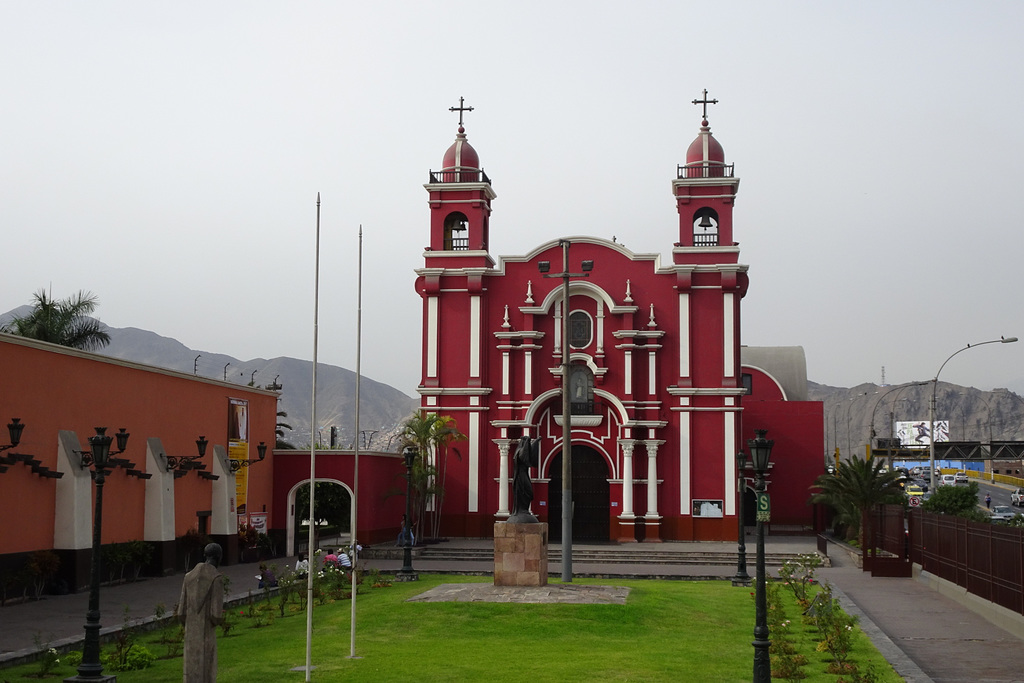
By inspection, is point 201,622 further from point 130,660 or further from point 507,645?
point 507,645

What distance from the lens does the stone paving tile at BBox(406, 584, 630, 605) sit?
19.3 meters

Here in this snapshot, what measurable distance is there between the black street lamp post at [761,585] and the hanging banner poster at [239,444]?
2170 cm

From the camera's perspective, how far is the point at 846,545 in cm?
3634

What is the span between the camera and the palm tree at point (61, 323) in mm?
34897

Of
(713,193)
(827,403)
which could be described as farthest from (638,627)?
(827,403)

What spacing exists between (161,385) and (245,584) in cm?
603

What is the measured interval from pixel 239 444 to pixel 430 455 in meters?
7.36

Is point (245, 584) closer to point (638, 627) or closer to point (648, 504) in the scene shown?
point (638, 627)

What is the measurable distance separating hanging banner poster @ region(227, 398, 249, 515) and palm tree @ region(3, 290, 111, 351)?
20.0 ft

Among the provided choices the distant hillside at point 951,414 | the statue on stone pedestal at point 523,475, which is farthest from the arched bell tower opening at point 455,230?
the distant hillside at point 951,414

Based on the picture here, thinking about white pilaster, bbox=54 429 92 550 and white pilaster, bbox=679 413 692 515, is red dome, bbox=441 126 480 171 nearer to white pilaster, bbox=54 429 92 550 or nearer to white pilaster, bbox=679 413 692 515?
white pilaster, bbox=679 413 692 515

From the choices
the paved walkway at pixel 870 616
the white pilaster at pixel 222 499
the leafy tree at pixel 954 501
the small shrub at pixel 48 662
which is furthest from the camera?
the leafy tree at pixel 954 501

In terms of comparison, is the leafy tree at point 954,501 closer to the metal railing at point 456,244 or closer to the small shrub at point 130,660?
the metal railing at point 456,244

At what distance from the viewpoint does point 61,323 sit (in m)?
35.2
